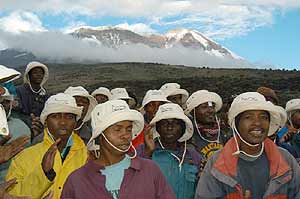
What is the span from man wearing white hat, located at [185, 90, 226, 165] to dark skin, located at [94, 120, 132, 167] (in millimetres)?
1791

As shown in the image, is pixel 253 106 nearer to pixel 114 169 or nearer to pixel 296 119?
pixel 114 169

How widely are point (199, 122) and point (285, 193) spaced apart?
94.8 inches

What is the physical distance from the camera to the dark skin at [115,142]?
4.59 metres

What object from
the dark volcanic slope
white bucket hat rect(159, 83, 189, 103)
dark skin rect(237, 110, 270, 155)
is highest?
dark skin rect(237, 110, 270, 155)

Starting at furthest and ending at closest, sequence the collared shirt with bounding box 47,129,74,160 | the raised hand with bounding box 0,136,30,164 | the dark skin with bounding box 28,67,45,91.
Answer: the dark skin with bounding box 28,67,45,91
the collared shirt with bounding box 47,129,74,160
the raised hand with bounding box 0,136,30,164

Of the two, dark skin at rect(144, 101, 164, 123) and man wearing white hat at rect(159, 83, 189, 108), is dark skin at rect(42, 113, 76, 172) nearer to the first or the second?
dark skin at rect(144, 101, 164, 123)

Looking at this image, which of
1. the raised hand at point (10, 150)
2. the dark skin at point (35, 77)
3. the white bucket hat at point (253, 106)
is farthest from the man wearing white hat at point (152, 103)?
the raised hand at point (10, 150)

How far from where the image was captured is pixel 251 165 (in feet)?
16.1

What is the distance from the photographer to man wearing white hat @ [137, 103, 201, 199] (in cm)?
Result: 569

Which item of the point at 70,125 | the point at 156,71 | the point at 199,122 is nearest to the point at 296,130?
the point at 199,122

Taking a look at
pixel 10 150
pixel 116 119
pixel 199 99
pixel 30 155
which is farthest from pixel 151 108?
pixel 10 150

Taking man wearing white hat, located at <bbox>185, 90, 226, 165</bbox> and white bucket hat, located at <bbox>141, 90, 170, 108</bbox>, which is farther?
white bucket hat, located at <bbox>141, 90, 170, 108</bbox>

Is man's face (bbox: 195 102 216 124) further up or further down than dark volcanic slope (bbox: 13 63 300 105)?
further up

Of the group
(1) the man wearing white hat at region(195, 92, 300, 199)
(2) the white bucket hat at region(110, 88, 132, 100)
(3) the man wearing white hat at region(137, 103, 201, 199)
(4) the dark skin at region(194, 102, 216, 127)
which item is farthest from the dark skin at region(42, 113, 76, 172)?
(2) the white bucket hat at region(110, 88, 132, 100)
